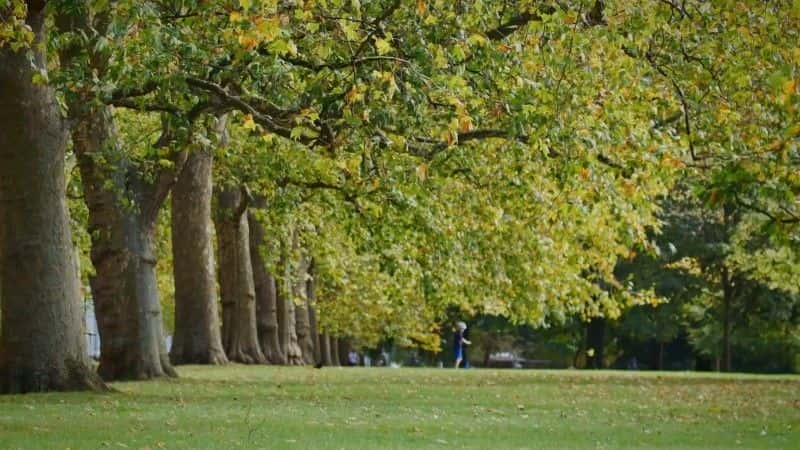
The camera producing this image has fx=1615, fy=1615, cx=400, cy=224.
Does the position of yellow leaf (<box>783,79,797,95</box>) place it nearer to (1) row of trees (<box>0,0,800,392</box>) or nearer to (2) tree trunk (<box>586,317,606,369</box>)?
(1) row of trees (<box>0,0,800,392</box>)

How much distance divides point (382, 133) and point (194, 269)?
19.3m

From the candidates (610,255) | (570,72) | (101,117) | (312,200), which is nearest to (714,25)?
(570,72)

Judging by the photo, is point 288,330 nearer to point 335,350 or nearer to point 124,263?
point 124,263

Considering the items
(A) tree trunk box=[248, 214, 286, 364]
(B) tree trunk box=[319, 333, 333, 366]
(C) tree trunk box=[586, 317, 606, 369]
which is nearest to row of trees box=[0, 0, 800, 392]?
(A) tree trunk box=[248, 214, 286, 364]

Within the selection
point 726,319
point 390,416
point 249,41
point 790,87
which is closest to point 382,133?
point 249,41

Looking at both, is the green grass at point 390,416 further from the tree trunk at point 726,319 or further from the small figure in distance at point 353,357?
the small figure in distance at point 353,357

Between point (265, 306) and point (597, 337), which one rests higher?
point (597, 337)

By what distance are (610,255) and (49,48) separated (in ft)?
66.6

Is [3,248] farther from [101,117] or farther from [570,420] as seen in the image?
[570,420]

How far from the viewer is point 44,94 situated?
68.5 feet

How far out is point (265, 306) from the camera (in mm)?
44812

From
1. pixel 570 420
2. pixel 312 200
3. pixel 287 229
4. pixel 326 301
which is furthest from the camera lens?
pixel 326 301

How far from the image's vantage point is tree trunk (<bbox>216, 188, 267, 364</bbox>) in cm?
4053

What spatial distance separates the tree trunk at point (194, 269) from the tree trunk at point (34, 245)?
1092 cm
